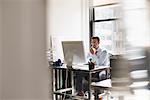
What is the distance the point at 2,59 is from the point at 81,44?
2.59 m

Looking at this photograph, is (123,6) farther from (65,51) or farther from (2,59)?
(65,51)

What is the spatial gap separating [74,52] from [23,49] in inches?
101

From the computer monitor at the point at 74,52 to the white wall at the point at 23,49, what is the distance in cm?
253

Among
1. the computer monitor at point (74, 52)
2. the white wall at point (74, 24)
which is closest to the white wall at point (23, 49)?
the computer monitor at point (74, 52)

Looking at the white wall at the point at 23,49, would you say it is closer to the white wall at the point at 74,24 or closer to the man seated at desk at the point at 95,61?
the man seated at desk at the point at 95,61

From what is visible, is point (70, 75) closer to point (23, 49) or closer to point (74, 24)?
point (74, 24)

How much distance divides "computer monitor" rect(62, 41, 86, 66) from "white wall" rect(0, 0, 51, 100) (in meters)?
2.53

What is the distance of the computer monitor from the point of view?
2.93m

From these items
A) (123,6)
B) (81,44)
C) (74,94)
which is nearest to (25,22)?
(123,6)

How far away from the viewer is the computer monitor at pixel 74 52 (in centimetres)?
293

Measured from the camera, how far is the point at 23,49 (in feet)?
1.20

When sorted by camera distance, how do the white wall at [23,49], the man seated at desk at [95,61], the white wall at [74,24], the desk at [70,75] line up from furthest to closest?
the white wall at [74,24] → the man seated at desk at [95,61] → the desk at [70,75] → the white wall at [23,49]

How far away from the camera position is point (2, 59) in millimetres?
354

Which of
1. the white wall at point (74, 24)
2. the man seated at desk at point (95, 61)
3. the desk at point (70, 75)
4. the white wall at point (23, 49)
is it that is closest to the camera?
the white wall at point (23, 49)
